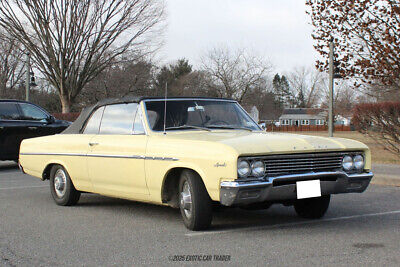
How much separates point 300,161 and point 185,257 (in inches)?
64.0

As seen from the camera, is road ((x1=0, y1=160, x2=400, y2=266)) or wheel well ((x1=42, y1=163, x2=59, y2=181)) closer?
road ((x1=0, y1=160, x2=400, y2=266))

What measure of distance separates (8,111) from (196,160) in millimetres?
8984

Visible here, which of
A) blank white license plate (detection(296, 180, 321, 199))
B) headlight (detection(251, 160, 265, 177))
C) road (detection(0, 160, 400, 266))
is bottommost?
road (detection(0, 160, 400, 266))

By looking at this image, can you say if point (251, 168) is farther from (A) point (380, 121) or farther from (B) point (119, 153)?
(A) point (380, 121)

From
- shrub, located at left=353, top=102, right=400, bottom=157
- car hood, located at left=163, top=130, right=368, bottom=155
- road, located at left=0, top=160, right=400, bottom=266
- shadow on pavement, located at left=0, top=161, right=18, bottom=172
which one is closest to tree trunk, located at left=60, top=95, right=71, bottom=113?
A: shadow on pavement, located at left=0, top=161, right=18, bottom=172

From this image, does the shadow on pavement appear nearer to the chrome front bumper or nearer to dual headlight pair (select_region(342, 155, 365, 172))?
the chrome front bumper

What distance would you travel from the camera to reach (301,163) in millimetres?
5535

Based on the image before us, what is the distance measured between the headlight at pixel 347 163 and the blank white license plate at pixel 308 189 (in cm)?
49

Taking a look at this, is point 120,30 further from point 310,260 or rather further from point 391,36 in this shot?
point 310,260

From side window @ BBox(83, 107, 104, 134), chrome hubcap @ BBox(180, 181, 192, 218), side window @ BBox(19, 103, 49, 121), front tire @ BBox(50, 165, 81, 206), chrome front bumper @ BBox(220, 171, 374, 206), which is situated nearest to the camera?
chrome front bumper @ BBox(220, 171, 374, 206)

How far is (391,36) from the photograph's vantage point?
18.4 metres

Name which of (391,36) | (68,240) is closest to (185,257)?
(68,240)

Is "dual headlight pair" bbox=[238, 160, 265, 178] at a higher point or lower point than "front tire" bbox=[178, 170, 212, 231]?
higher

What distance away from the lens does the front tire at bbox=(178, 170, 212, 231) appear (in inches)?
216
